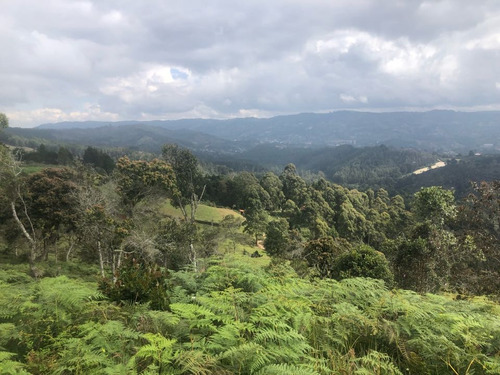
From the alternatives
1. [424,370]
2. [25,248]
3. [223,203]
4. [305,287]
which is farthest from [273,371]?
[223,203]

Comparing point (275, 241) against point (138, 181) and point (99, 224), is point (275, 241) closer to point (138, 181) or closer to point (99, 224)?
point (138, 181)

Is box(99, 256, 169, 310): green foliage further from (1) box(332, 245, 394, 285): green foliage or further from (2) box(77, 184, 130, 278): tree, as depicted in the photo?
(1) box(332, 245, 394, 285): green foliage

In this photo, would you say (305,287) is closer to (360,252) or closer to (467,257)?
(360,252)

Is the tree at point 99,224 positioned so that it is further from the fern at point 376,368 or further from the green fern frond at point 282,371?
the fern at point 376,368

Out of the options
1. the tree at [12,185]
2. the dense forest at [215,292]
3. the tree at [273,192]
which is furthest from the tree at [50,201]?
the tree at [273,192]

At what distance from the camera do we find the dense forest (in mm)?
3377

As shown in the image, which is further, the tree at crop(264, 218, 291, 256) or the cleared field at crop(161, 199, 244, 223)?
the cleared field at crop(161, 199, 244, 223)

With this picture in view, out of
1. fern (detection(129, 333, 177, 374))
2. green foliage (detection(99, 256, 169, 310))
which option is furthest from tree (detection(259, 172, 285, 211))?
fern (detection(129, 333, 177, 374))

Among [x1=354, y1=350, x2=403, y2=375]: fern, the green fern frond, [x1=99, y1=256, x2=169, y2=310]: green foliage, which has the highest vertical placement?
the green fern frond

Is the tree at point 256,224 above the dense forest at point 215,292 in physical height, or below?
below

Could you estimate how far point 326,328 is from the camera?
4.05 meters

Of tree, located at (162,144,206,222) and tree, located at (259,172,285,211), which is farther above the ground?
tree, located at (162,144,206,222)

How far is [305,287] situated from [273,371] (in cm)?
303

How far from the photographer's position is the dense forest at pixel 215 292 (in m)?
3.38
